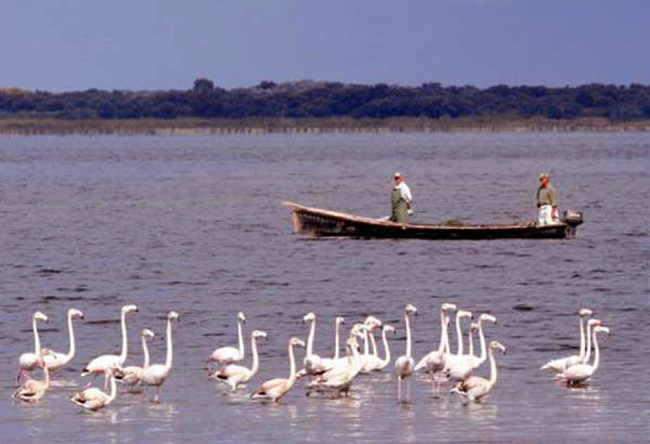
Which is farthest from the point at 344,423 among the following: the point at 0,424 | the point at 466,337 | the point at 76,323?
the point at 76,323

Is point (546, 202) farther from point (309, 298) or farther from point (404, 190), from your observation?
point (309, 298)

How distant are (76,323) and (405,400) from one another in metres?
11.5

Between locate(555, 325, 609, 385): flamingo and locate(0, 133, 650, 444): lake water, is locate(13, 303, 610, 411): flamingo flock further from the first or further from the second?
locate(0, 133, 650, 444): lake water

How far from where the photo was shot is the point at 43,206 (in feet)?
283

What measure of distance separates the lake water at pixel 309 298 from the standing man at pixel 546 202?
3.34ft

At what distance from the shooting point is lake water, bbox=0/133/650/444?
23.5m

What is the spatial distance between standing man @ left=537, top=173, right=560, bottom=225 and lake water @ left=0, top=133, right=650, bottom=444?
102 centimetres

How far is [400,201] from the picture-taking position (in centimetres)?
5003

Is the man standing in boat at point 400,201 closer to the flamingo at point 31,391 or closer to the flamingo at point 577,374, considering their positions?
the flamingo at point 577,374

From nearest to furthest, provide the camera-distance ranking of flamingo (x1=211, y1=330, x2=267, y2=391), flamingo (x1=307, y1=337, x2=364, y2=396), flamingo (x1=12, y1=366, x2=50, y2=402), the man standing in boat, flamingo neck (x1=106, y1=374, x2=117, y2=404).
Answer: flamingo neck (x1=106, y1=374, x2=117, y2=404) < flamingo (x1=12, y1=366, x2=50, y2=402) < flamingo (x1=307, y1=337, x2=364, y2=396) < flamingo (x1=211, y1=330, x2=267, y2=391) < the man standing in boat

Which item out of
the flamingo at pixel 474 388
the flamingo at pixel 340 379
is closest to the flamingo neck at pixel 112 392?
the flamingo at pixel 340 379

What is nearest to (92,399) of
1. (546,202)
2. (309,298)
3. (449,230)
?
(309,298)

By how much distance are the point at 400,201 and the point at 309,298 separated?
10.4 meters

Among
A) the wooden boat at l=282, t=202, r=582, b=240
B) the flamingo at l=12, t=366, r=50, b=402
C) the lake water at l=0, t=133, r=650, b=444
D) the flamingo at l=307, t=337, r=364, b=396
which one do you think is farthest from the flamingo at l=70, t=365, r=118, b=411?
the wooden boat at l=282, t=202, r=582, b=240
